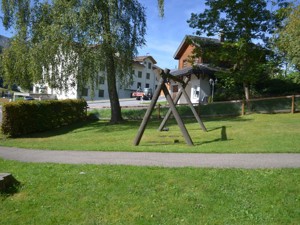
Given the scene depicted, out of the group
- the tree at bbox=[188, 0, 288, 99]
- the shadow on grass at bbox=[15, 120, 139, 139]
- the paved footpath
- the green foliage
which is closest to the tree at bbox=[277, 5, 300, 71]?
the tree at bbox=[188, 0, 288, 99]

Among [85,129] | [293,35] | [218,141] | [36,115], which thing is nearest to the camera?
[218,141]

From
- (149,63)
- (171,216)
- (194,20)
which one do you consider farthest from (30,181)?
(149,63)

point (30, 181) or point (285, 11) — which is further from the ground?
point (285, 11)

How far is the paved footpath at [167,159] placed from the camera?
27.2 ft

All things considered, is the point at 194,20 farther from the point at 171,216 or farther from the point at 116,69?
the point at 171,216

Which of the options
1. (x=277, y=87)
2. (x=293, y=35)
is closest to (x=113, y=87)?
(x=293, y=35)

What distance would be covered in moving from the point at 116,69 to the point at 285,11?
10.8 metres

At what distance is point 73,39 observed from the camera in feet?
60.2

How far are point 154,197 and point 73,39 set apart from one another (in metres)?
14.4

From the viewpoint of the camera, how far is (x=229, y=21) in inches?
936

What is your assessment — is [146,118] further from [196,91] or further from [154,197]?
[196,91]

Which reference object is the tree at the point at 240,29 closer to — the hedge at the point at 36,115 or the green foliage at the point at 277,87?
the green foliage at the point at 277,87

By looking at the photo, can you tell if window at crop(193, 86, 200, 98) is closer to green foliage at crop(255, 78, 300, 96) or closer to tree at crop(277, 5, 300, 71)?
green foliage at crop(255, 78, 300, 96)

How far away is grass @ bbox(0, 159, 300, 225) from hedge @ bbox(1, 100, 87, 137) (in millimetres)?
11145
